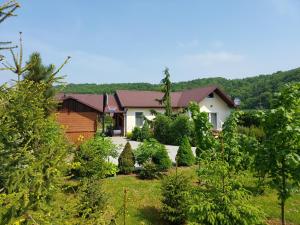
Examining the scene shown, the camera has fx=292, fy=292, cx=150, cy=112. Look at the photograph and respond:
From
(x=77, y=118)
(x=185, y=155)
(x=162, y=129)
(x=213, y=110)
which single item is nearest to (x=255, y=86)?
(x=213, y=110)

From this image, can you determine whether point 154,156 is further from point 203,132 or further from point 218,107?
point 218,107

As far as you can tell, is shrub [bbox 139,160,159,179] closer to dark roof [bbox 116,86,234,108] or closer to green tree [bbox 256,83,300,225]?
green tree [bbox 256,83,300,225]

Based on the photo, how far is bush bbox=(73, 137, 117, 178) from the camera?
455 inches

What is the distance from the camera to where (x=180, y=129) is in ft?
90.5

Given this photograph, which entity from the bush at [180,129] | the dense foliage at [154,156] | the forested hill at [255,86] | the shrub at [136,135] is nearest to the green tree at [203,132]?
the dense foliage at [154,156]

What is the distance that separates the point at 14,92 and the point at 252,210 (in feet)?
18.7

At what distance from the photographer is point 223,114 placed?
117 ft

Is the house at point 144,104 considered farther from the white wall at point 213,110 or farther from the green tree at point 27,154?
the green tree at point 27,154

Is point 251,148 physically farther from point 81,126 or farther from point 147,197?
point 81,126

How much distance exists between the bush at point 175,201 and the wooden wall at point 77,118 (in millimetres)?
16102

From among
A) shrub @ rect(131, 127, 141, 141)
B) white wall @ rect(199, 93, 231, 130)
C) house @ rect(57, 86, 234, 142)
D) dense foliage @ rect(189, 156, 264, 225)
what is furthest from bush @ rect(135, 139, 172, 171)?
white wall @ rect(199, 93, 231, 130)

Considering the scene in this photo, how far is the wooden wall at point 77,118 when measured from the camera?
25109mm

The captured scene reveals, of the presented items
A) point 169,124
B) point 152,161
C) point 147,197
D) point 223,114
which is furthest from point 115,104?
point 147,197

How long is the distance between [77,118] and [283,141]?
805 inches
